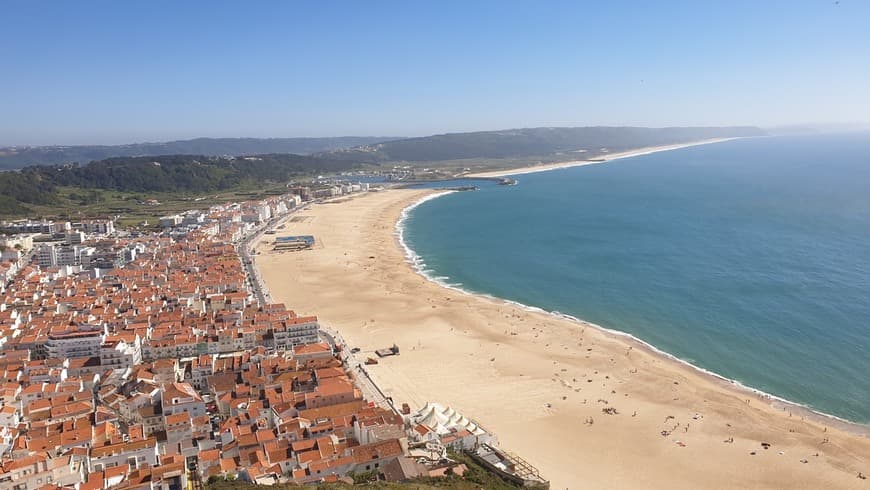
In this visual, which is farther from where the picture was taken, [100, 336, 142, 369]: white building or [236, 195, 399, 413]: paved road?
[100, 336, 142, 369]: white building

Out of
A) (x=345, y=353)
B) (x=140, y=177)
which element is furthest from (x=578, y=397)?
(x=140, y=177)

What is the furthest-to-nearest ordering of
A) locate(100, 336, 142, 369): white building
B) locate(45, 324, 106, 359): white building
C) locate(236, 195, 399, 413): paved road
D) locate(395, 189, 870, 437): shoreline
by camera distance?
locate(45, 324, 106, 359): white building → locate(100, 336, 142, 369): white building → locate(236, 195, 399, 413): paved road → locate(395, 189, 870, 437): shoreline

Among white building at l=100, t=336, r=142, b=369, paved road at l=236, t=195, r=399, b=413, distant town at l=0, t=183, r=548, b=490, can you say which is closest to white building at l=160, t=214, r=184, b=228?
paved road at l=236, t=195, r=399, b=413

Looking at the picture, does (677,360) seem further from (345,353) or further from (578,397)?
(345,353)

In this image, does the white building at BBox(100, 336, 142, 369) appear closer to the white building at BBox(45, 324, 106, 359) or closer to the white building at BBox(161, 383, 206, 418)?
the white building at BBox(45, 324, 106, 359)

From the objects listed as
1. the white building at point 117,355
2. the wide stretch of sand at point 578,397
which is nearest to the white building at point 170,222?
the wide stretch of sand at point 578,397

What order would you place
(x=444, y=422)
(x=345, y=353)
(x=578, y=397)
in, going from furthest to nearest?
(x=345, y=353), (x=578, y=397), (x=444, y=422)
